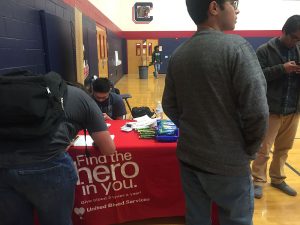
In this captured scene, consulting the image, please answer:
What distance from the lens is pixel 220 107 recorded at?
3.51 ft

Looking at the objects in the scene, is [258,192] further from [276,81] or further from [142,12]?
[142,12]

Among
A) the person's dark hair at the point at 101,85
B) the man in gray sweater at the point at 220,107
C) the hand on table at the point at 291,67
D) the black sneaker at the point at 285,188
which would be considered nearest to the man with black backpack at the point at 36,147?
the man in gray sweater at the point at 220,107

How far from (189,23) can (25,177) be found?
13.3 metres

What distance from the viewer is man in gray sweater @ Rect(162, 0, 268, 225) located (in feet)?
3.36

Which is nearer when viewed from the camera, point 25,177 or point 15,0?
point 25,177

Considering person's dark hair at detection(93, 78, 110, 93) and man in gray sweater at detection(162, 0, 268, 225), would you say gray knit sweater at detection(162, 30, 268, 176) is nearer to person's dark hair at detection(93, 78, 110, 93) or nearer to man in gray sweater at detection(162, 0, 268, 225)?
man in gray sweater at detection(162, 0, 268, 225)

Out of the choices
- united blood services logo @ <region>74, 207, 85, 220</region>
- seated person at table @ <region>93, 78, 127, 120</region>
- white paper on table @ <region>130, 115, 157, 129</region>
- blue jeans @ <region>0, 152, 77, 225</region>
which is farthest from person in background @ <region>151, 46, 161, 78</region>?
blue jeans @ <region>0, 152, 77, 225</region>

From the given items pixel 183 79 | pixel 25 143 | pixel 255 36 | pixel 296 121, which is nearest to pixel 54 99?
pixel 25 143

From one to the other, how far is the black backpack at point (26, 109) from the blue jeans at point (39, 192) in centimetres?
14

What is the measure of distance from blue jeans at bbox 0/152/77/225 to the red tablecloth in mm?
667

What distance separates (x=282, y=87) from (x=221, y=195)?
1.54 metres

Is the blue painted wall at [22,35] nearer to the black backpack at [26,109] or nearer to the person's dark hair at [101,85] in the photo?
the person's dark hair at [101,85]

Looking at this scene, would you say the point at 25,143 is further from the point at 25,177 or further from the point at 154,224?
the point at 154,224

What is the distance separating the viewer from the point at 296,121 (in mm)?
2525
